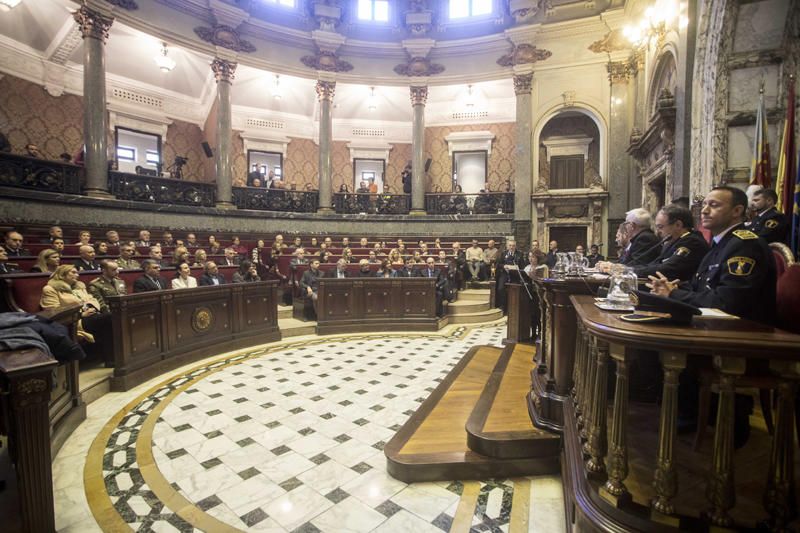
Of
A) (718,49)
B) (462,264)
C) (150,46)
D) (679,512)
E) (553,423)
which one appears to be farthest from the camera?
(150,46)

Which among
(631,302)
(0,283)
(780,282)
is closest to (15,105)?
(0,283)

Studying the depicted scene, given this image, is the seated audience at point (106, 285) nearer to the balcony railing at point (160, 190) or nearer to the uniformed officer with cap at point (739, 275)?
the uniformed officer with cap at point (739, 275)

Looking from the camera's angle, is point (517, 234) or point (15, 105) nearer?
point (15, 105)

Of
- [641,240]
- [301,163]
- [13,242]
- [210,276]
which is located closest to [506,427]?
[641,240]

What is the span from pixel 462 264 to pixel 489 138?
8.41 metres

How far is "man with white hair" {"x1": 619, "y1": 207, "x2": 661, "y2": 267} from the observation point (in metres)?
3.16

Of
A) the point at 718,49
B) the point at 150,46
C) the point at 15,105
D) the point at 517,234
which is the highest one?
the point at 150,46

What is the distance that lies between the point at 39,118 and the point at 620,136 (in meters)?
18.3

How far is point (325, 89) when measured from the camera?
13.1 m

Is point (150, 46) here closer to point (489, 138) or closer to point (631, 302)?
point (489, 138)

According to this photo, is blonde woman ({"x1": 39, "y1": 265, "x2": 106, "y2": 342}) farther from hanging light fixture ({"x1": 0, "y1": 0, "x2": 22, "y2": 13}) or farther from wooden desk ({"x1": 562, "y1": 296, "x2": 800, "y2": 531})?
hanging light fixture ({"x1": 0, "y1": 0, "x2": 22, "y2": 13})

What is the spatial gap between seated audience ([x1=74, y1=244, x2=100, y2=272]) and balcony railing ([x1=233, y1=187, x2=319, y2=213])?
6.46 m

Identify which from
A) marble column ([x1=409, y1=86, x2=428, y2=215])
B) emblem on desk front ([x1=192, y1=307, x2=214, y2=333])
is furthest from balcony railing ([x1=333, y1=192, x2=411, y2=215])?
emblem on desk front ([x1=192, y1=307, x2=214, y2=333])

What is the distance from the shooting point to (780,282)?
6.99ft
